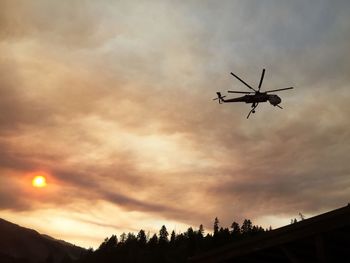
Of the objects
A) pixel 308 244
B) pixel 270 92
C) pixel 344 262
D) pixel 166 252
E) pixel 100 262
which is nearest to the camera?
pixel 308 244

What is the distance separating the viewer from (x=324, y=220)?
8.88 metres

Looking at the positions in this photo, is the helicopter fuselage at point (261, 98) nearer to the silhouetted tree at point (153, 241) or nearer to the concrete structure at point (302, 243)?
the concrete structure at point (302, 243)

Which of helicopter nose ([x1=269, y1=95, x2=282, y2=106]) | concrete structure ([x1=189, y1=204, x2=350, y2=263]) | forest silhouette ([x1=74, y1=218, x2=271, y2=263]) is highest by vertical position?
forest silhouette ([x1=74, y1=218, x2=271, y2=263])

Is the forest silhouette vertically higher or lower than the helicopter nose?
higher

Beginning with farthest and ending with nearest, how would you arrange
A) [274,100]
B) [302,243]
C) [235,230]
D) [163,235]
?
1. [163,235]
2. [235,230]
3. [274,100]
4. [302,243]

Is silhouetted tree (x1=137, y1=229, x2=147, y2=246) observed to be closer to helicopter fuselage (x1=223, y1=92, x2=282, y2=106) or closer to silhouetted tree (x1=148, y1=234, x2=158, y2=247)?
silhouetted tree (x1=148, y1=234, x2=158, y2=247)

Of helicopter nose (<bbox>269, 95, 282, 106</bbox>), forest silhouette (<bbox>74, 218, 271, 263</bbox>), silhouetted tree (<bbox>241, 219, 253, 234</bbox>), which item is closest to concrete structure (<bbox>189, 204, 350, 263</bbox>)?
helicopter nose (<bbox>269, 95, 282, 106</bbox>)

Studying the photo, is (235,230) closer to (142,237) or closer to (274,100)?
(142,237)

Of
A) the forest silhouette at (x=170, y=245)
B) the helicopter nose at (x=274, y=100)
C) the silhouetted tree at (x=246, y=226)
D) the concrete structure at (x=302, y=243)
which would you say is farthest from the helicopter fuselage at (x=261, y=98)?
the silhouetted tree at (x=246, y=226)

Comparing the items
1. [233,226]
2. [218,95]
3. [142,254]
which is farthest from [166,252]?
[218,95]

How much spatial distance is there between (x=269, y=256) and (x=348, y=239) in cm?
314

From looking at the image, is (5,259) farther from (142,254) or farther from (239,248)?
(239,248)

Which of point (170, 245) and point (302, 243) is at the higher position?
point (170, 245)

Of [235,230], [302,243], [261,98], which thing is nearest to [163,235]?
[235,230]
